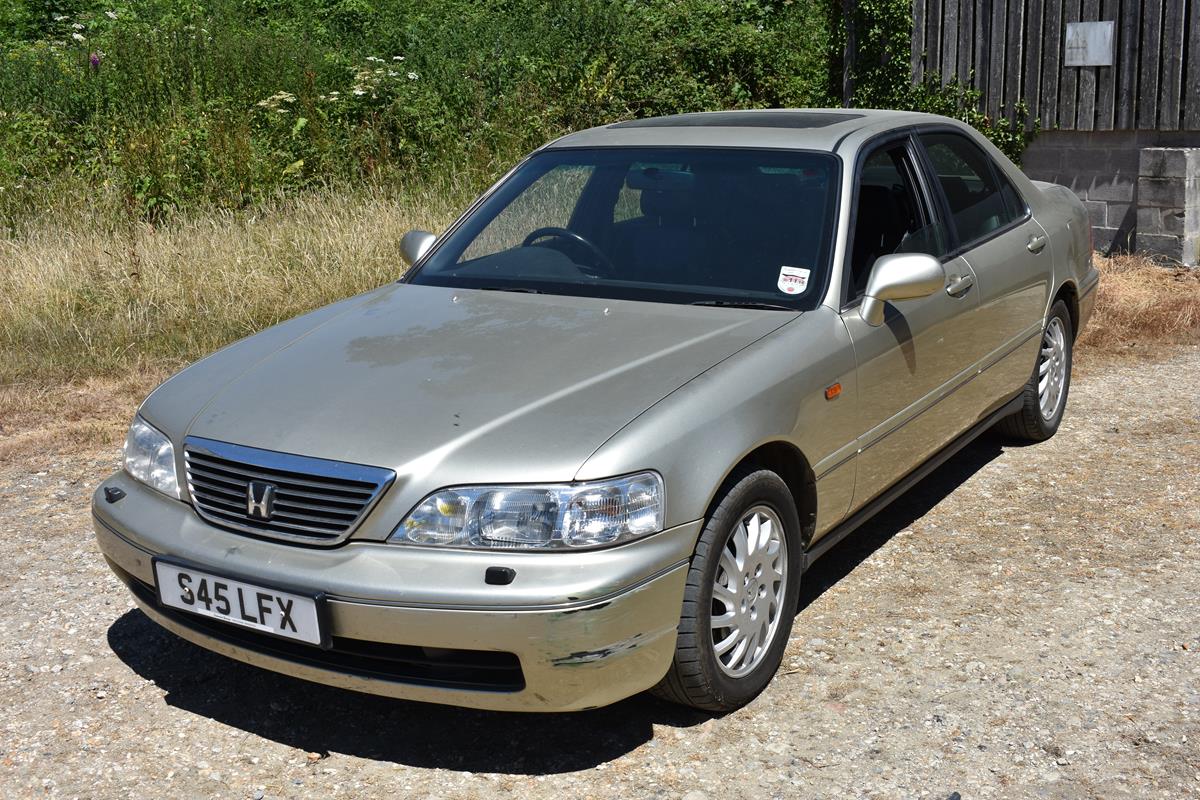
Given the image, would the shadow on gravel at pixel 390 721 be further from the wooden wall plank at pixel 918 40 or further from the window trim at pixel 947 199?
the wooden wall plank at pixel 918 40

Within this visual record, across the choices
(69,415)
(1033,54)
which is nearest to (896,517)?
(69,415)

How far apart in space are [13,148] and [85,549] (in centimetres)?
669

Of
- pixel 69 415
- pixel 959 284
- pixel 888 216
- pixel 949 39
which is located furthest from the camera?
pixel 949 39

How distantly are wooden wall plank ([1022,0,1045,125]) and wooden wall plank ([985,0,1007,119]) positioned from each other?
8.3 inches

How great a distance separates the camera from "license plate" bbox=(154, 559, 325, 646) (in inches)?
125

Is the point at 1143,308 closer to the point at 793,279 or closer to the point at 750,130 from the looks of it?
the point at 750,130

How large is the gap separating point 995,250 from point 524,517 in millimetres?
2913

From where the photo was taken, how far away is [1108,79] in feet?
35.0

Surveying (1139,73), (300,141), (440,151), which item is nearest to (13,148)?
(300,141)

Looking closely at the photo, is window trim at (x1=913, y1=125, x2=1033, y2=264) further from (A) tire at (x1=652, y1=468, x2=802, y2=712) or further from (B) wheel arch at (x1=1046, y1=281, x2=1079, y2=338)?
(A) tire at (x1=652, y1=468, x2=802, y2=712)

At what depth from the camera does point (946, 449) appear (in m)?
5.06

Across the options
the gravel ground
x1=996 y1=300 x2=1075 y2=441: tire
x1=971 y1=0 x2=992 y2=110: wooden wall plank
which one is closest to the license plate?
the gravel ground

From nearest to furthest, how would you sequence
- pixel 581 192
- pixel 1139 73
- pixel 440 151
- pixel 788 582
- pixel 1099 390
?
pixel 788 582 → pixel 581 192 → pixel 1099 390 → pixel 1139 73 → pixel 440 151

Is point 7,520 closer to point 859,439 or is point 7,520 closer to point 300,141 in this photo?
point 859,439
